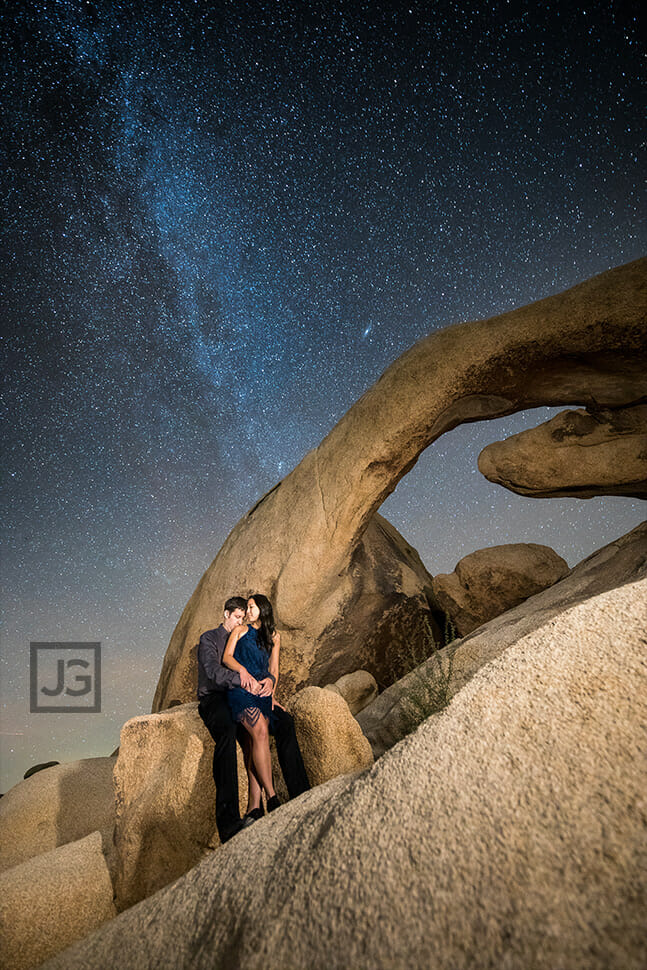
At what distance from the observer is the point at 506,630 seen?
200 inches

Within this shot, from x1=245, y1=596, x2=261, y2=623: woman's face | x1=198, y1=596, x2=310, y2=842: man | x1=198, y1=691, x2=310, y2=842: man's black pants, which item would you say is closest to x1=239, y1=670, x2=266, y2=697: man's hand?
x1=198, y1=596, x2=310, y2=842: man

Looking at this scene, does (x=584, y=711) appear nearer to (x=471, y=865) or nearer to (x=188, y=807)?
(x=471, y=865)

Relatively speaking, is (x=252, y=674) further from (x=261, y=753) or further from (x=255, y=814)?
(x=255, y=814)

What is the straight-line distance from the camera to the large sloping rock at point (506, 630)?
468cm

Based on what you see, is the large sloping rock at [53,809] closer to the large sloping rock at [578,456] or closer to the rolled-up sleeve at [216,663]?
the rolled-up sleeve at [216,663]

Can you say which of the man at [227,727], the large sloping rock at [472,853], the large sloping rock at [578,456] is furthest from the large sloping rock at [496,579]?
the large sloping rock at [472,853]

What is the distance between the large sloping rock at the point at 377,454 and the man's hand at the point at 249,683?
2.64m

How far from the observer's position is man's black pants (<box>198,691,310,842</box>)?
9.29 ft

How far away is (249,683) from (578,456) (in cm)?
472

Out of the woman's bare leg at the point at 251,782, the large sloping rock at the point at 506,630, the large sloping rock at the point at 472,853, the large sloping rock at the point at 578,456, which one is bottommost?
the large sloping rock at the point at 472,853

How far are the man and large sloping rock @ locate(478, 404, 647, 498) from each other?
407 centimetres

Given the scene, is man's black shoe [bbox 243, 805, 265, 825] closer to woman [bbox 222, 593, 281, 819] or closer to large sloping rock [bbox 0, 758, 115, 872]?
woman [bbox 222, 593, 281, 819]

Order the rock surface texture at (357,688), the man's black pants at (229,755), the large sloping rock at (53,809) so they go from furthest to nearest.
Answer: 1. the rock surface texture at (357,688)
2. the large sloping rock at (53,809)
3. the man's black pants at (229,755)

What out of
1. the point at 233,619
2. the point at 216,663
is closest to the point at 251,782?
the point at 216,663
